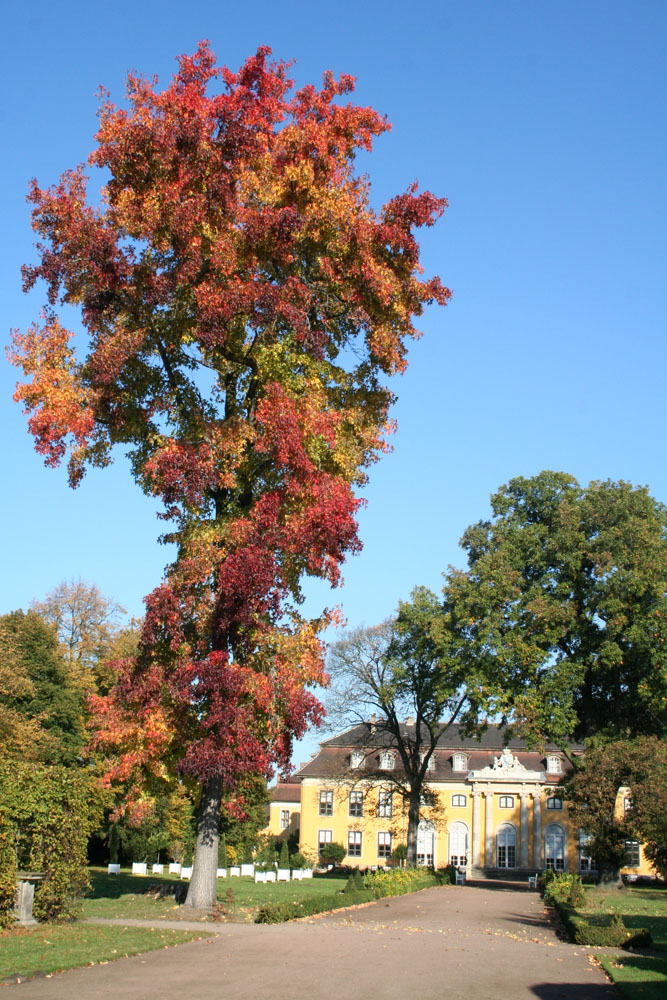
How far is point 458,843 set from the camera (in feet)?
206

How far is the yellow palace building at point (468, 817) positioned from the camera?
201 ft

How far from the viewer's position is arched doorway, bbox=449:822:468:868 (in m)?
62.7

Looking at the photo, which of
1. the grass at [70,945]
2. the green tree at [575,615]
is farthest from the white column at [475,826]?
the grass at [70,945]

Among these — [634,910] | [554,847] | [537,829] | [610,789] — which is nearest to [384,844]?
[537,829]

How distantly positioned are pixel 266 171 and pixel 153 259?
2.93m

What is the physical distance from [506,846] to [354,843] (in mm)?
10291

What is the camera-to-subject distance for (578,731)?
128ft

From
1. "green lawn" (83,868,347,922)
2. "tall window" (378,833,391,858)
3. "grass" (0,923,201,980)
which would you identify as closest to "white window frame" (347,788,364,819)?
"tall window" (378,833,391,858)

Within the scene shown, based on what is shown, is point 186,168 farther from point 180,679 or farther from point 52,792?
point 52,792

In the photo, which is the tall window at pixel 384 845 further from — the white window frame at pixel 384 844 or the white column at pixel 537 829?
the white column at pixel 537 829

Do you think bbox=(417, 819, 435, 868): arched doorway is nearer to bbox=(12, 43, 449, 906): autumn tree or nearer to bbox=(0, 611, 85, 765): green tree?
bbox=(0, 611, 85, 765): green tree

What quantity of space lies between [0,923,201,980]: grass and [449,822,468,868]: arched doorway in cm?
5089

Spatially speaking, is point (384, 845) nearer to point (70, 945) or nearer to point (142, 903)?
point (142, 903)

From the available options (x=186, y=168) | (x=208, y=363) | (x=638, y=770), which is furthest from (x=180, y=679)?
(x=638, y=770)
